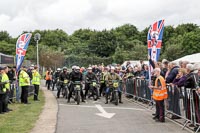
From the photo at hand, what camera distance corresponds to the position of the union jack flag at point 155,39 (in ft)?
46.0

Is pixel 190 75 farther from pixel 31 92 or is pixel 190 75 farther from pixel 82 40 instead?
pixel 82 40

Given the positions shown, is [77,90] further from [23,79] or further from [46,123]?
[46,123]

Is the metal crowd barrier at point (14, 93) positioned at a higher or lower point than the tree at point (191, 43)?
lower

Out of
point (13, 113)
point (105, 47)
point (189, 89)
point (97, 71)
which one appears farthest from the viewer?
point (105, 47)

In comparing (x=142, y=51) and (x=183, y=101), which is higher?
(x=142, y=51)

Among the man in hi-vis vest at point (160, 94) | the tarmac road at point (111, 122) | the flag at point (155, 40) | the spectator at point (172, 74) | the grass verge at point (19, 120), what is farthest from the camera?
the flag at point (155, 40)

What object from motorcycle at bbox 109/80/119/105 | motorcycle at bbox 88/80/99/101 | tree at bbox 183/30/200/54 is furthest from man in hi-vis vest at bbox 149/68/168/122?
tree at bbox 183/30/200/54

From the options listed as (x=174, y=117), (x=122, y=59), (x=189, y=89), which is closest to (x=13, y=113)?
(x=174, y=117)

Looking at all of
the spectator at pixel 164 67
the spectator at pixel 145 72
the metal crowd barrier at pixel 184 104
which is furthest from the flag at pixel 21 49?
the spectator at pixel 164 67

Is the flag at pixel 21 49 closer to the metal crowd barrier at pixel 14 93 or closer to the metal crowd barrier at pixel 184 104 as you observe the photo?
the metal crowd barrier at pixel 14 93

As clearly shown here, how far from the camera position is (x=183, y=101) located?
10.1 m

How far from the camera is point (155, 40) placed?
14195 mm

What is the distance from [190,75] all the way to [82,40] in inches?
3595

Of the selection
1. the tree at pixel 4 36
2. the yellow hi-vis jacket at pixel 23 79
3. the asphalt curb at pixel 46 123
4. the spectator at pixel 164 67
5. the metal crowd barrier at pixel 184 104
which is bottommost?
the asphalt curb at pixel 46 123
